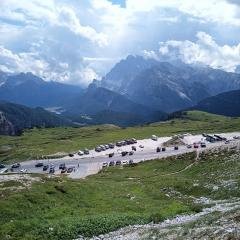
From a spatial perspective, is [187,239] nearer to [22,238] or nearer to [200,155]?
[22,238]

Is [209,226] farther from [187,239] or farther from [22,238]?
[22,238]

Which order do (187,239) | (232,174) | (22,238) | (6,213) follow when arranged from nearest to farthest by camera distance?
1. (187,239)
2. (22,238)
3. (6,213)
4. (232,174)

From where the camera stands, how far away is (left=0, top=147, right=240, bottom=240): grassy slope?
2192 inches

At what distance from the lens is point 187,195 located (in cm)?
7856

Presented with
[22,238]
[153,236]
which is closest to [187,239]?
[153,236]

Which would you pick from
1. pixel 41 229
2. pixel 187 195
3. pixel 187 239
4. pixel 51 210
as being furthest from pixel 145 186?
pixel 187 239

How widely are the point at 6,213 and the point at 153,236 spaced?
995 inches

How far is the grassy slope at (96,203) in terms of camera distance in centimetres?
5569

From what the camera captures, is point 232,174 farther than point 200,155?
No

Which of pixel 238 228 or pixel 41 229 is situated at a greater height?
pixel 238 228

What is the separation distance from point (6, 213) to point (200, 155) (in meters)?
68.3

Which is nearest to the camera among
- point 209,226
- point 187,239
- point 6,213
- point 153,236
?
point 187,239

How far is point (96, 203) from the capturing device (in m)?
71.1

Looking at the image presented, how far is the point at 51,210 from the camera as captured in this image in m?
64.9
